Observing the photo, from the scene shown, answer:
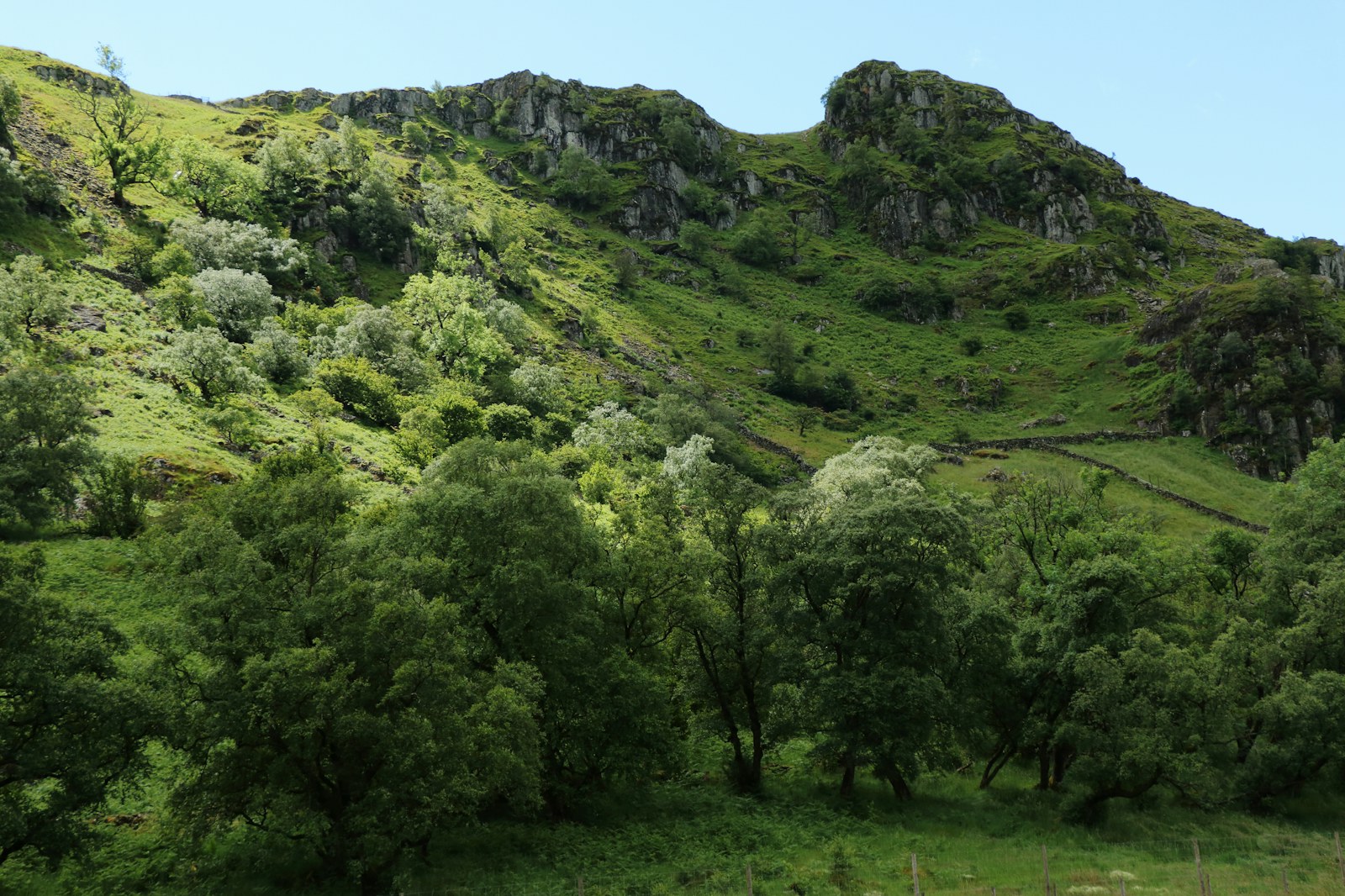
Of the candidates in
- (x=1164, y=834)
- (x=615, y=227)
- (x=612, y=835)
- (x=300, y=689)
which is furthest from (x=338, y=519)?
(x=615, y=227)

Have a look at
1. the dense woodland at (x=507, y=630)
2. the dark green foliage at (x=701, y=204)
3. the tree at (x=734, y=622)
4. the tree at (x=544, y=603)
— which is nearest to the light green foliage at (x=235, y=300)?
the dense woodland at (x=507, y=630)

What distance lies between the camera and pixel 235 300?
241 ft

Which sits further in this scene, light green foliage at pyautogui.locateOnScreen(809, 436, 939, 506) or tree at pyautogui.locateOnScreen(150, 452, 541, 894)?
light green foliage at pyautogui.locateOnScreen(809, 436, 939, 506)

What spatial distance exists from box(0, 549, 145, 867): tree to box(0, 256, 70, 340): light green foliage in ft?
135

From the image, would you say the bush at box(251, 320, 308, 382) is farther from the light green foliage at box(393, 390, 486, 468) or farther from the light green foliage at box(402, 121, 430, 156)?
the light green foliage at box(402, 121, 430, 156)

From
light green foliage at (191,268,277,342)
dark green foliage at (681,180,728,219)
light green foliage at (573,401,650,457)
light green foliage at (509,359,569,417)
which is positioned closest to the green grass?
light green foliage at (573,401,650,457)

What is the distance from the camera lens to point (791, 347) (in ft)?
425

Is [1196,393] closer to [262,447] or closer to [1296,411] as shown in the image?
[1296,411]

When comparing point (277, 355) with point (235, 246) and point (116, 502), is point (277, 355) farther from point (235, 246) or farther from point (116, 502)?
point (116, 502)

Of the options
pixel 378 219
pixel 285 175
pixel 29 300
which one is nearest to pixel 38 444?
pixel 29 300

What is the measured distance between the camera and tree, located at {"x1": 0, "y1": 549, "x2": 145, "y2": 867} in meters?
17.5

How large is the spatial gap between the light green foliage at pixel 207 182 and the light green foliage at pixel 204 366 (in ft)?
166

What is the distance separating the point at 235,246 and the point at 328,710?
81.3 metres

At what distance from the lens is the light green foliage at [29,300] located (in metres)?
50.4
